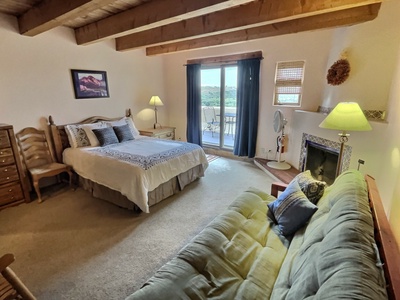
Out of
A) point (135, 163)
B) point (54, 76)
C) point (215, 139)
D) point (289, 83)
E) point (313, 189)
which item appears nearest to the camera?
point (313, 189)

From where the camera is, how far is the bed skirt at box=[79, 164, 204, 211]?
2871 millimetres

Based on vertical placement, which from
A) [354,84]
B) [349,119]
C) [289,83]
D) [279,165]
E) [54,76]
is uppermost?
[54,76]

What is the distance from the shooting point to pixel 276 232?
1704 mm

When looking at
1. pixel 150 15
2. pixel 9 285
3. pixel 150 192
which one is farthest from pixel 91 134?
pixel 9 285

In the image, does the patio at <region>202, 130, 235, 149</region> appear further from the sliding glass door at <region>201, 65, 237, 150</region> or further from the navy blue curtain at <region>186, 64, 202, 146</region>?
the navy blue curtain at <region>186, 64, 202, 146</region>

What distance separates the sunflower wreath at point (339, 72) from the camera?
9.75ft

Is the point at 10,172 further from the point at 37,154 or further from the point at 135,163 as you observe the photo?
the point at 135,163

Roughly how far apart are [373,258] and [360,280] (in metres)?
0.18

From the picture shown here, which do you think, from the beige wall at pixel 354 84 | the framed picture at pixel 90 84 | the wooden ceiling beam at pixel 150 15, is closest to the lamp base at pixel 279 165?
the beige wall at pixel 354 84

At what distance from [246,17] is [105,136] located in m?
2.80

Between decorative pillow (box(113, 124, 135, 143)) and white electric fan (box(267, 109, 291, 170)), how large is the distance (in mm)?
2760

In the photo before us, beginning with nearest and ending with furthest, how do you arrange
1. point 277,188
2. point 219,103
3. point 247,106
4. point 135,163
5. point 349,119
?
1. point 349,119
2. point 277,188
3. point 135,163
4. point 247,106
5. point 219,103

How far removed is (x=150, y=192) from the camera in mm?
2891

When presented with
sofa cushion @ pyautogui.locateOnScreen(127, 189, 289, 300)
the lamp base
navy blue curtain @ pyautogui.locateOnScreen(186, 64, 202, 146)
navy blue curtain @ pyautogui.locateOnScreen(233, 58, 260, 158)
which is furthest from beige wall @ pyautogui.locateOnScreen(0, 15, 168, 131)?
sofa cushion @ pyautogui.locateOnScreen(127, 189, 289, 300)
